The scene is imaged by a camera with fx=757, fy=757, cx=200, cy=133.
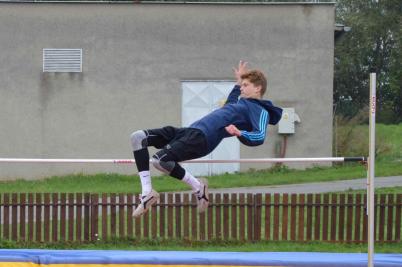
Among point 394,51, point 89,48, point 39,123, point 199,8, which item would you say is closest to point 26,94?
point 39,123

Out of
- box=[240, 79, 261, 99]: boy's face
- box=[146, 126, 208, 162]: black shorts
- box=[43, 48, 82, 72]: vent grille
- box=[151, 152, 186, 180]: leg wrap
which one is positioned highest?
box=[43, 48, 82, 72]: vent grille

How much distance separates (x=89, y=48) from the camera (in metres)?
18.3

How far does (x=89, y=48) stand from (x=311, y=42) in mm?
5391

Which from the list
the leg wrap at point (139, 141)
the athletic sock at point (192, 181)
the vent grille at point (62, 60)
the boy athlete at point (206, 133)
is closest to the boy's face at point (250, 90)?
the boy athlete at point (206, 133)

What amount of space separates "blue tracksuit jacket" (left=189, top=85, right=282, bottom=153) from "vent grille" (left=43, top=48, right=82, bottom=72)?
39.4 ft

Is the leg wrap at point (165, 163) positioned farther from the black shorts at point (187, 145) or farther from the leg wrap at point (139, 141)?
the leg wrap at point (139, 141)

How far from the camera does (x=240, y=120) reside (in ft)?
22.0

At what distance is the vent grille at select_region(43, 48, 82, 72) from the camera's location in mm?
18219

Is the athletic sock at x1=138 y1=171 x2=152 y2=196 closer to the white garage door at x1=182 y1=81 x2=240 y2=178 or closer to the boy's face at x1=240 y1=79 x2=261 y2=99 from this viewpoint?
the boy's face at x1=240 y1=79 x2=261 y2=99

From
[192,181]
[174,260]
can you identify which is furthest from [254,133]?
[174,260]

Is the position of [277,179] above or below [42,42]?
below

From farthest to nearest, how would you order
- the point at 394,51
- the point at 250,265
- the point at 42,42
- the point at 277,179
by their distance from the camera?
the point at 394,51
the point at 42,42
the point at 277,179
the point at 250,265

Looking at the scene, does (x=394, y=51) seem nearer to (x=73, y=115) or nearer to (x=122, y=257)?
(x=73, y=115)

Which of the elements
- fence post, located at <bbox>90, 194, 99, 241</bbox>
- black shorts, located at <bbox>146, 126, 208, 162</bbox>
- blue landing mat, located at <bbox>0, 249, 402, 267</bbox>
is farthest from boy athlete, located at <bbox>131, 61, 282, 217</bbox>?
fence post, located at <bbox>90, 194, 99, 241</bbox>
